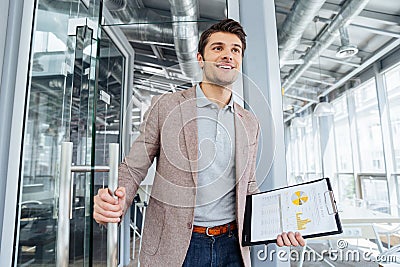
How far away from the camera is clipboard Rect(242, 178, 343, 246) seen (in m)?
0.57

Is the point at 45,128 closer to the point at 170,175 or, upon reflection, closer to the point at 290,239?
the point at 170,175

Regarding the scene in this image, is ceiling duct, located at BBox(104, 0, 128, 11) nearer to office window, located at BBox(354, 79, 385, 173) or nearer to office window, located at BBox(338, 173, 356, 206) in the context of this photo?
office window, located at BBox(338, 173, 356, 206)

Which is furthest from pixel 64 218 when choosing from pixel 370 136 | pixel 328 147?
pixel 370 136

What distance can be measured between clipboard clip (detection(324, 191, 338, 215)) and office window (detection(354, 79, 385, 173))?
2213 millimetres

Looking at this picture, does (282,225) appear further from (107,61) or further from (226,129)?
(107,61)

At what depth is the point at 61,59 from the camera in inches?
42.5

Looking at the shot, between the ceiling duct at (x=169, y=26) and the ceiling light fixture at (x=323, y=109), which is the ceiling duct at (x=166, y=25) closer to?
the ceiling duct at (x=169, y=26)

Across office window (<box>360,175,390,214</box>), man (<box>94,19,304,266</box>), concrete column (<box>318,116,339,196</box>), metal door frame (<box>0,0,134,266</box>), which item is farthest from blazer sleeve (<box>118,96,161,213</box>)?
office window (<box>360,175,390,214</box>)

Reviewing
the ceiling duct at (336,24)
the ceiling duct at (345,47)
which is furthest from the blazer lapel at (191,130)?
the ceiling duct at (345,47)

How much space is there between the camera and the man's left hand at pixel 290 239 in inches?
22.8

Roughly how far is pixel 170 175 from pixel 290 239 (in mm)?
305

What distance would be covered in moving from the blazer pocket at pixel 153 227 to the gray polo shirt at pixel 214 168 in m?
0.09

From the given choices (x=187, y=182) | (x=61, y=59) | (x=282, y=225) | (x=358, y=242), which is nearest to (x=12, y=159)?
(x=61, y=59)

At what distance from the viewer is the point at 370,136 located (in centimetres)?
265
